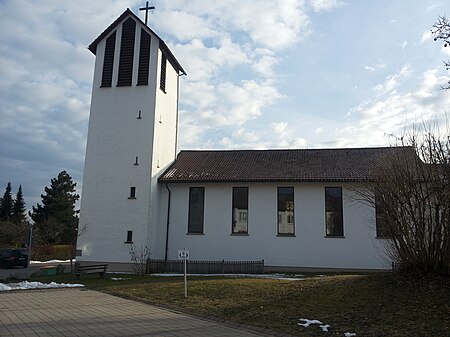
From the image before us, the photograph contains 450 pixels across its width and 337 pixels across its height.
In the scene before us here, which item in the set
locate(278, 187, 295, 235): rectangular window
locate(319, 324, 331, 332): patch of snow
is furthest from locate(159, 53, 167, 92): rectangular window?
locate(319, 324, 331, 332): patch of snow

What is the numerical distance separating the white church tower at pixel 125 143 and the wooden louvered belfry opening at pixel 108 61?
6 cm

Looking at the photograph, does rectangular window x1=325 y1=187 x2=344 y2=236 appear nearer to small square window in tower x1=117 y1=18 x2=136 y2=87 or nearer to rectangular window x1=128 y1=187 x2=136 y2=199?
rectangular window x1=128 y1=187 x2=136 y2=199

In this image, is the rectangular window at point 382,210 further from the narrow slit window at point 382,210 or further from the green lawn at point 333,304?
the green lawn at point 333,304

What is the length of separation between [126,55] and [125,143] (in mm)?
5950

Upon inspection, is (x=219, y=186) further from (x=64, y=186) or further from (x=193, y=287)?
(x=64, y=186)

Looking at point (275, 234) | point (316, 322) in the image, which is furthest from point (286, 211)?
point (316, 322)

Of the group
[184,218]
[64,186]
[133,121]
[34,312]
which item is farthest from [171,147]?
[64,186]

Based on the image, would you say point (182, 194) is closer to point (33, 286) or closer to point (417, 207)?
point (33, 286)

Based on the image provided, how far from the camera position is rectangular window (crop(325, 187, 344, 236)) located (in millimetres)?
24641

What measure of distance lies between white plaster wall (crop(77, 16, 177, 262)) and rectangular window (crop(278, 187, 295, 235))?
778 centimetres

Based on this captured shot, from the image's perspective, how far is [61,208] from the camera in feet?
192

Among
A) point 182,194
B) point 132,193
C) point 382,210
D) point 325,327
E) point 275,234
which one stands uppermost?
point 182,194

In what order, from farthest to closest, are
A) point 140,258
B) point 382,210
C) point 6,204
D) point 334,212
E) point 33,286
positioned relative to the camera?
point 6,204 < point 334,212 < point 140,258 < point 33,286 < point 382,210

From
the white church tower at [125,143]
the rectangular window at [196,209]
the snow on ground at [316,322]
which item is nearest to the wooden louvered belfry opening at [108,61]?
the white church tower at [125,143]
